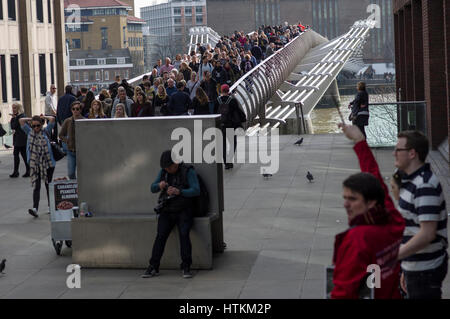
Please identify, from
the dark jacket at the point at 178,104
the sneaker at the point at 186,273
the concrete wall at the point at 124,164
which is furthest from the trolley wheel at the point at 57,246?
the dark jacket at the point at 178,104

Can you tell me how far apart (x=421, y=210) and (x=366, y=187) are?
94 centimetres

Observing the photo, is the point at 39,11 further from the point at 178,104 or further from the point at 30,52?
the point at 178,104

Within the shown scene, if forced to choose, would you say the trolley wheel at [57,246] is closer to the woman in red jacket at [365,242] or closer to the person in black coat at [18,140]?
the woman in red jacket at [365,242]

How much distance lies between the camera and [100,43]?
575ft

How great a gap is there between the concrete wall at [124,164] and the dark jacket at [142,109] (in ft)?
20.6

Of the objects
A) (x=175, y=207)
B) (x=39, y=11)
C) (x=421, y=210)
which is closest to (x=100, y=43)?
(x=39, y=11)

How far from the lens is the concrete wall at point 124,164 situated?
34.4 feet

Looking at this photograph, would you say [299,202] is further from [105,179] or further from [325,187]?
[105,179]

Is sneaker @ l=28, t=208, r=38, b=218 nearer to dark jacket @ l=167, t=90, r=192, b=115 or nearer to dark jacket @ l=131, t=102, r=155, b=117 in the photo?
dark jacket @ l=131, t=102, r=155, b=117

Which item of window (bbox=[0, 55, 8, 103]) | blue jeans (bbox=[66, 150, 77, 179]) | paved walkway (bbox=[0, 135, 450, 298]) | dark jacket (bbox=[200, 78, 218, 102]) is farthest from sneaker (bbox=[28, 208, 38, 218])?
window (bbox=[0, 55, 8, 103])

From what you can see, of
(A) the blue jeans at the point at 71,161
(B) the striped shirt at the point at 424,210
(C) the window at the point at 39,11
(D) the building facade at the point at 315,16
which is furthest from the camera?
(D) the building facade at the point at 315,16

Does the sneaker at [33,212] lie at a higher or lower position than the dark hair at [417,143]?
lower
